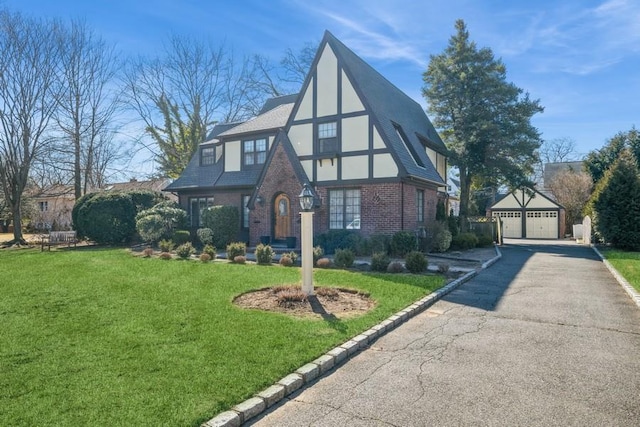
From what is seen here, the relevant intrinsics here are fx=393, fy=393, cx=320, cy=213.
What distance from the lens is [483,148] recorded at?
74.2ft

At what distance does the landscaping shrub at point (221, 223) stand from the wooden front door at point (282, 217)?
6.53 ft

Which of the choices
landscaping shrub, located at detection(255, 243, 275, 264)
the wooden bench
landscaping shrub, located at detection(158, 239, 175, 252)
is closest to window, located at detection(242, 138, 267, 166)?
landscaping shrub, located at detection(158, 239, 175, 252)

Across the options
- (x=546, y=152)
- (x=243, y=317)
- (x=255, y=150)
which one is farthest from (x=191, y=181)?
(x=546, y=152)

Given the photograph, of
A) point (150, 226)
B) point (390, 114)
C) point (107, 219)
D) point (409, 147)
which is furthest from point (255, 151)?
point (107, 219)

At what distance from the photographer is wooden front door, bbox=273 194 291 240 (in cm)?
1673

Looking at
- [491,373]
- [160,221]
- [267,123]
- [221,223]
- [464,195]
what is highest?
[267,123]

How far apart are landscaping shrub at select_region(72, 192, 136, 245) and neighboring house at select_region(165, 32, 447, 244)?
13.8 feet

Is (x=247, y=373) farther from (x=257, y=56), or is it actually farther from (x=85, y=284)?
(x=257, y=56)

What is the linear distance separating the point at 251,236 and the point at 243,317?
11628 mm

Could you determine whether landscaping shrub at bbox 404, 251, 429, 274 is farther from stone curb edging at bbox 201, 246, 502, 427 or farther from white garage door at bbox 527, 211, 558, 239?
white garage door at bbox 527, 211, 558, 239

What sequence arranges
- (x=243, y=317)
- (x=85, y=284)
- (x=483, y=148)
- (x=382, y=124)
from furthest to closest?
(x=483, y=148), (x=382, y=124), (x=85, y=284), (x=243, y=317)

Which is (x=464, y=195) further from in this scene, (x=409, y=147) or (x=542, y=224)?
(x=542, y=224)

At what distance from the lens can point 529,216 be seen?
33031 millimetres

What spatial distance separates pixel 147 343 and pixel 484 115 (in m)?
22.0
